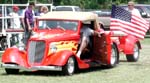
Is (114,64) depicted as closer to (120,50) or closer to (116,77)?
(120,50)

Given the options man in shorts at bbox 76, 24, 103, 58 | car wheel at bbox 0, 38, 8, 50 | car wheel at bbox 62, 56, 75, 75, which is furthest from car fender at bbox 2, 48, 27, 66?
car wheel at bbox 0, 38, 8, 50

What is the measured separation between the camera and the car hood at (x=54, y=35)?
14680 mm

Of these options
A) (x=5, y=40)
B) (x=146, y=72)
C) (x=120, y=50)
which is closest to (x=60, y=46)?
(x=146, y=72)

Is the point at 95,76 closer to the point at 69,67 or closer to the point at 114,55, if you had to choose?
the point at 69,67

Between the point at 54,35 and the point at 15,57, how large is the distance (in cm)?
118

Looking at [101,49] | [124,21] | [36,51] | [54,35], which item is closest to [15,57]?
[36,51]

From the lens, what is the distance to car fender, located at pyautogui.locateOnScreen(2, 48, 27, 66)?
47.6 ft

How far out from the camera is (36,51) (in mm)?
14438

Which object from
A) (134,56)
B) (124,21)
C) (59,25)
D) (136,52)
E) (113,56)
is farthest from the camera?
(124,21)

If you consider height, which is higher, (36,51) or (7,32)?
(36,51)

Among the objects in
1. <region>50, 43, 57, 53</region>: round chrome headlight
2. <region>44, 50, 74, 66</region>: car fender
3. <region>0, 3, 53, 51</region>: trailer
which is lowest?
<region>0, 3, 53, 51</region>: trailer

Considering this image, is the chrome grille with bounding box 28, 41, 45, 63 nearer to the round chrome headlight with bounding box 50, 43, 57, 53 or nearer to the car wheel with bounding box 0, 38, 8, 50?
the round chrome headlight with bounding box 50, 43, 57, 53

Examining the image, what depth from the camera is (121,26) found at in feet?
62.9

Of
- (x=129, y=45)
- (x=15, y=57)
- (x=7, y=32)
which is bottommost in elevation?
(x=7, y=32)
